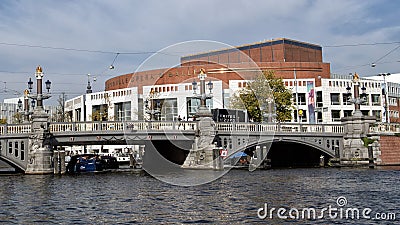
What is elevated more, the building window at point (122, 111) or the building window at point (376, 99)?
the building window at point (376, 99)

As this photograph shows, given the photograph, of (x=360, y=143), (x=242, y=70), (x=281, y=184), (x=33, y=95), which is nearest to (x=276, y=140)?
(x=360, y=143)

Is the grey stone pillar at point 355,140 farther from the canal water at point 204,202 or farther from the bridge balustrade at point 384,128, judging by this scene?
the canal water at point 204,202

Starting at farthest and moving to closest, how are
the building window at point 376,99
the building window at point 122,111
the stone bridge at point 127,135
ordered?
the building window at point 376,99 → the building window at point 122,111 → the stone bridge at point 127,135

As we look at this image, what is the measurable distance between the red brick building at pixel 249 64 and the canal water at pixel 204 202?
46.3 m

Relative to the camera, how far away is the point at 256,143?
5772cm

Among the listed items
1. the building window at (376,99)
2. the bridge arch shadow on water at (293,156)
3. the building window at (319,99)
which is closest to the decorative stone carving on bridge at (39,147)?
the bridge arch shadow on water at (293,156)

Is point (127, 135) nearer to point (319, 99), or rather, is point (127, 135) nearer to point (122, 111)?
point (122, 111)

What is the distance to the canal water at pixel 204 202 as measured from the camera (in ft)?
75.3

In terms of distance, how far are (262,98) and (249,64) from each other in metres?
35.9

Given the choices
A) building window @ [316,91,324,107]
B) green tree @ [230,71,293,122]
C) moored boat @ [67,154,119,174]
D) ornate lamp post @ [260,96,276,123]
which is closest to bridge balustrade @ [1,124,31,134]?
moored boat @ [67,154,119,174]

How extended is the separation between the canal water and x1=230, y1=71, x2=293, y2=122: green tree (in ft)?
101

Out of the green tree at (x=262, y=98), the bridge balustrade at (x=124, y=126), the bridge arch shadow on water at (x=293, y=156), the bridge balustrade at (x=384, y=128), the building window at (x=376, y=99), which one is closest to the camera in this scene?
the bridge balustrade at (x=124, y=126)

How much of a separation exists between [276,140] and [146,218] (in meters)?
36.9

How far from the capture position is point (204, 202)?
93.2 feet
